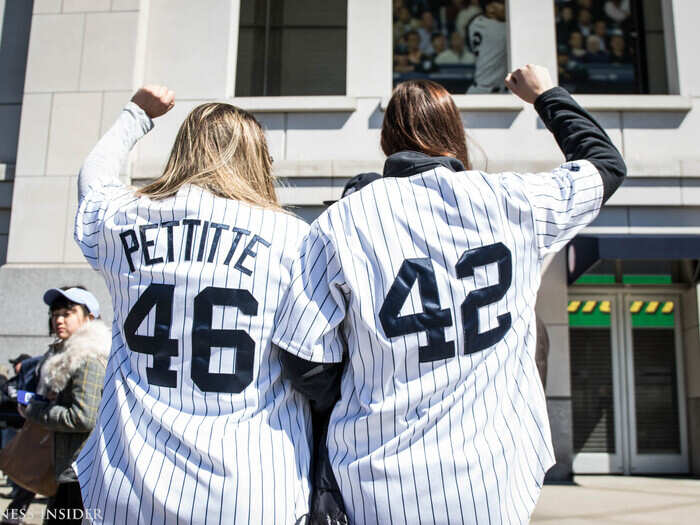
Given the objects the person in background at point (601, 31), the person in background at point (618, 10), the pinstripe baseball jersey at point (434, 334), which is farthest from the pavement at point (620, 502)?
the person in background at point (618, 10)

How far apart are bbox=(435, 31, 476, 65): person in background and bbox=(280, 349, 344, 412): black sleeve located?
8350 mm

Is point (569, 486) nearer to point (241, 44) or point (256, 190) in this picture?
point (256, 190)

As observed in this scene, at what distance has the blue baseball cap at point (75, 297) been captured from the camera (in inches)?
151

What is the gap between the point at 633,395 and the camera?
8328 mm

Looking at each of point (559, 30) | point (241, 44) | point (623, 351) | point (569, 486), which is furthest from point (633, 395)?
point (241, 44)

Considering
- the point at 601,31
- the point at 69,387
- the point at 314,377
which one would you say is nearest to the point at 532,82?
the point at 314,377

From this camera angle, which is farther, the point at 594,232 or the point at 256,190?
the point at 594,232

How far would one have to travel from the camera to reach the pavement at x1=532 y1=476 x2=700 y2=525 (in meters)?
5.39

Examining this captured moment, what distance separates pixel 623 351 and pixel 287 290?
25.7 ft

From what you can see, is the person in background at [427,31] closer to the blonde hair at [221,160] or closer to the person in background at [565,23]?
the person in background at [565,23]

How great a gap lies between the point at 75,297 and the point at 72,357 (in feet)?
1.56

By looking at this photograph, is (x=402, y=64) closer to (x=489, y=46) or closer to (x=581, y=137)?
(x=489, y=46)

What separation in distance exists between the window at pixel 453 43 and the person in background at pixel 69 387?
6.36 meters

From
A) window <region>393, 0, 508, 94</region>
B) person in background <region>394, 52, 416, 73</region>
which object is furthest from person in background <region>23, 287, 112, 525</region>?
person in background <region>394, 52, 416, 73</region>
